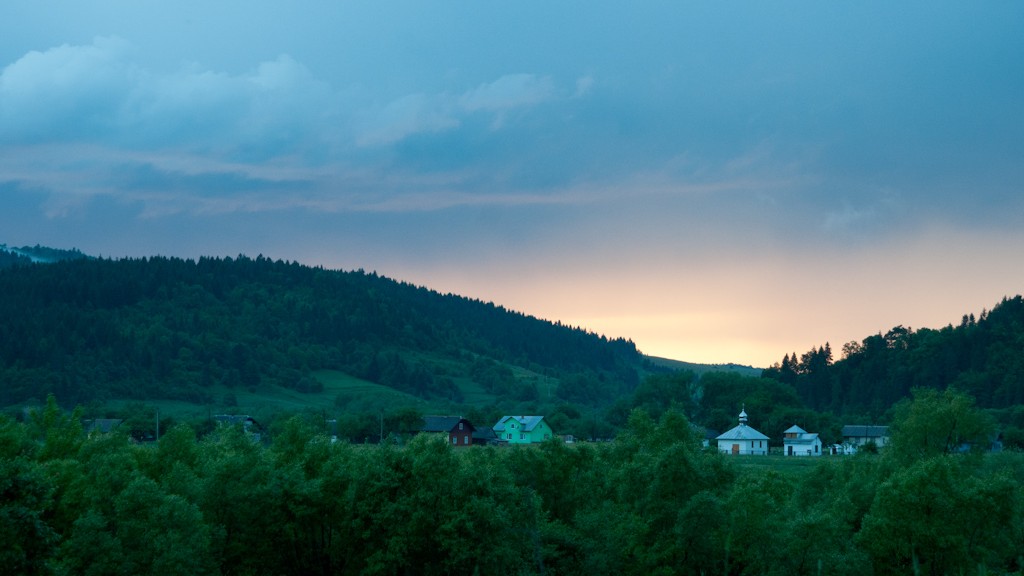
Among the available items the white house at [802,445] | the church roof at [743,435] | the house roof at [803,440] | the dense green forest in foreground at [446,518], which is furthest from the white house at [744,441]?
the dense green forest in foreground at [446,518]

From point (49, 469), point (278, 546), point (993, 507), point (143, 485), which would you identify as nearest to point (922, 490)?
point (993, 507)

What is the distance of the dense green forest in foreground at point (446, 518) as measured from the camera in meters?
69.4

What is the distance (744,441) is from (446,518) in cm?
12960

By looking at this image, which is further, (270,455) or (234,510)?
(270,455)

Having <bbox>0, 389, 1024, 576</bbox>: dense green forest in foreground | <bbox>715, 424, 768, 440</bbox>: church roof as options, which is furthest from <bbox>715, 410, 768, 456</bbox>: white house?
<bbox>0, 389, 1024, 576</bbox>: dense green forest in foreground

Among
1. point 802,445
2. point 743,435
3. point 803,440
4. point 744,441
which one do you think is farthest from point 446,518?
point 803,440

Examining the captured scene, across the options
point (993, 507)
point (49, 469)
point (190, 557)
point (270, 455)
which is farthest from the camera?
point (270, 455)

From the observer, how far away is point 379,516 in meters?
73.9

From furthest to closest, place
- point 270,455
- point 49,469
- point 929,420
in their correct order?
point 929,420 < point 270,455 < point 49,469

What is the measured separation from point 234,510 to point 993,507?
169ft

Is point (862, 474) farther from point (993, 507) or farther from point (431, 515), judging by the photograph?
point (431, 515)

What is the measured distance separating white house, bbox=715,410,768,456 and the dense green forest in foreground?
4274 inches

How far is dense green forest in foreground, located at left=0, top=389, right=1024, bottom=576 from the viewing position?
69.4 m

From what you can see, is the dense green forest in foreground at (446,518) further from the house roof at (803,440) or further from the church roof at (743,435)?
the church roof at (743,435)
